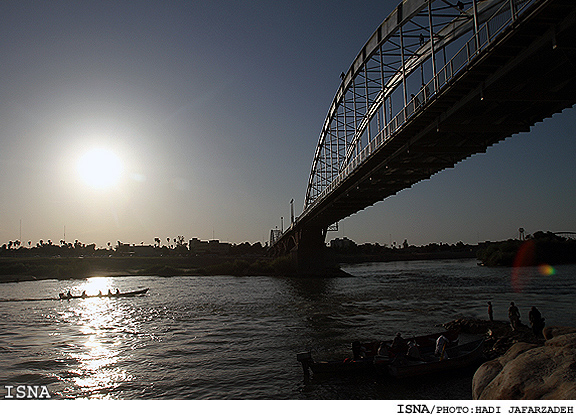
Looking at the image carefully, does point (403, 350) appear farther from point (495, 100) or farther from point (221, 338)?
point (495, 100)

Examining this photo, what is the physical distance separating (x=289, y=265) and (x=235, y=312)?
50229 millimetres

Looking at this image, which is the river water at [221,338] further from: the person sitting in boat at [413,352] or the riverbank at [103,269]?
the riverbank at [103,269]

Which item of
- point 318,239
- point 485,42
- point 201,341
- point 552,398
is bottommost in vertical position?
point 201,341

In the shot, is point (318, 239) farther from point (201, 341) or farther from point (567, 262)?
point (567, 262)

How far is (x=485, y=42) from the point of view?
17219 mm

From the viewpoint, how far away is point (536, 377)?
9406 mm

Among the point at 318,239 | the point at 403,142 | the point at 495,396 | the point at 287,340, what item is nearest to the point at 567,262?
the point at 318,239

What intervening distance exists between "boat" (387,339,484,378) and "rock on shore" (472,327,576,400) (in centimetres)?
385

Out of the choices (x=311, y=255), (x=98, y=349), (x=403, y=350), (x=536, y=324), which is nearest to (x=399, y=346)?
(x=403, y=350)

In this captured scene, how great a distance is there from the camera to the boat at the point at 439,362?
15.1 metres

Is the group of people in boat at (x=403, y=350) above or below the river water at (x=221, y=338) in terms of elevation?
above

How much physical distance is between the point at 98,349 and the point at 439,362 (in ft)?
53.6

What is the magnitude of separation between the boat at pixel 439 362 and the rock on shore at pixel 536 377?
3.85 metres

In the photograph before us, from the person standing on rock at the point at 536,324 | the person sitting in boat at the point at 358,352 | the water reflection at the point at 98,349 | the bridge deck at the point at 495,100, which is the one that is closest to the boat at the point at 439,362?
the person sitting in boat at the point at 358,352
